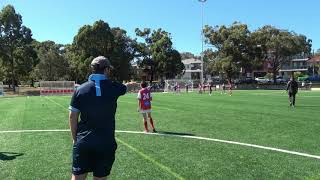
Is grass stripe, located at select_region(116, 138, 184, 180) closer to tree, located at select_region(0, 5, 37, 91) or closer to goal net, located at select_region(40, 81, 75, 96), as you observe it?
goal net, located at select_region(40, 81, 75, 96)

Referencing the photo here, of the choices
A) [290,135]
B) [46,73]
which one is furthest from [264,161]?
[46,73]

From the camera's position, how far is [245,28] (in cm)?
8806

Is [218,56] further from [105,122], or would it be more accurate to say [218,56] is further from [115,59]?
[105,122]

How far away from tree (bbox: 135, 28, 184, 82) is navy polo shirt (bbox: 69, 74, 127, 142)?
8759 cm

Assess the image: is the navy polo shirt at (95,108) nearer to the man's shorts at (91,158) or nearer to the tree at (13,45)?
the man's shorts at (91,158)

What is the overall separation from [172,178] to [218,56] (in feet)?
273

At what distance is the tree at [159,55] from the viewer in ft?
307

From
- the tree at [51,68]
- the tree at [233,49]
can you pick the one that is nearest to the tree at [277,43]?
the tree at [233,49]

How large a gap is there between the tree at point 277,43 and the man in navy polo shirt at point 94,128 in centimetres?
8469

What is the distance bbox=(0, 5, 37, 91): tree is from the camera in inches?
3095

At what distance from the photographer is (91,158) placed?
548cm

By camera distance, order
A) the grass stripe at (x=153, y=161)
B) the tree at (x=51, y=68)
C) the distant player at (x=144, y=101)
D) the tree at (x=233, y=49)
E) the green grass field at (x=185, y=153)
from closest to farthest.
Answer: the grass stripe at (x=153, y=161)
the green grass field at (x=185, y=153)
the distant player at (x=144, y=101)
the tree at (x=233, y=49)
the tree at (x=51, y=68)

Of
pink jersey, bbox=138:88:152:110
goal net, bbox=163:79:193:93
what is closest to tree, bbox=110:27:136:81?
goal net, bbox=163:79:193:93

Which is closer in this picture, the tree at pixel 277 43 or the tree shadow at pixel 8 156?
the tree shadow at pixel 8 156
